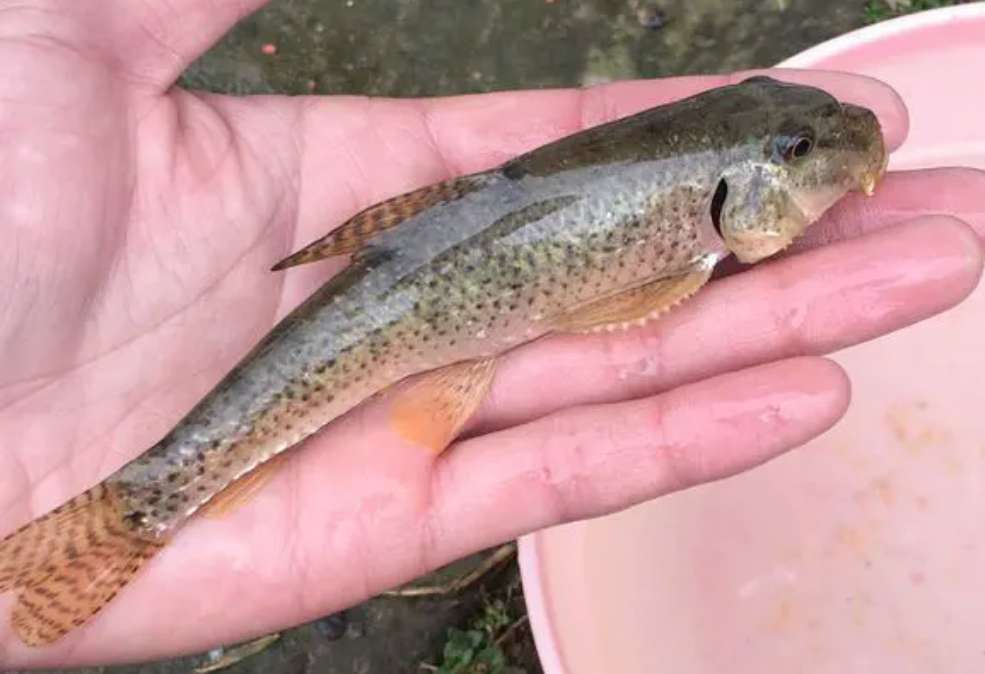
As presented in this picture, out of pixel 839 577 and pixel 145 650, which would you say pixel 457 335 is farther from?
pixel 839 577

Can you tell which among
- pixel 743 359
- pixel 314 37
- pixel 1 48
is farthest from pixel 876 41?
pixel 1 48

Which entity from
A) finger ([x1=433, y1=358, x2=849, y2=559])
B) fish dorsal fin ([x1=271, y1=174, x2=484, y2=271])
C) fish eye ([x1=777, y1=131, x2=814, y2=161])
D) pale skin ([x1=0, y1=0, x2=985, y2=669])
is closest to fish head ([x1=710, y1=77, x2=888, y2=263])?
fish eye ([x1=777, y1=131, x2=814, y2=161])

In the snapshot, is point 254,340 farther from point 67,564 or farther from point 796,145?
point 796,145

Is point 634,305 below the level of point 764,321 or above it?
above

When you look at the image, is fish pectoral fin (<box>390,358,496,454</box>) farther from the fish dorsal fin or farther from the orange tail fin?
the orange tail fin

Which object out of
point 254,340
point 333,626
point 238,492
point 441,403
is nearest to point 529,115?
point 441,403

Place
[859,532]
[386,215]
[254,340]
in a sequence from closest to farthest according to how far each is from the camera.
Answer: [386,215] < [254,340] < [859,532]

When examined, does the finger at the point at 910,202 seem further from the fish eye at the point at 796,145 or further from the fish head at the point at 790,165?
the fish eye at the point at 796,145
